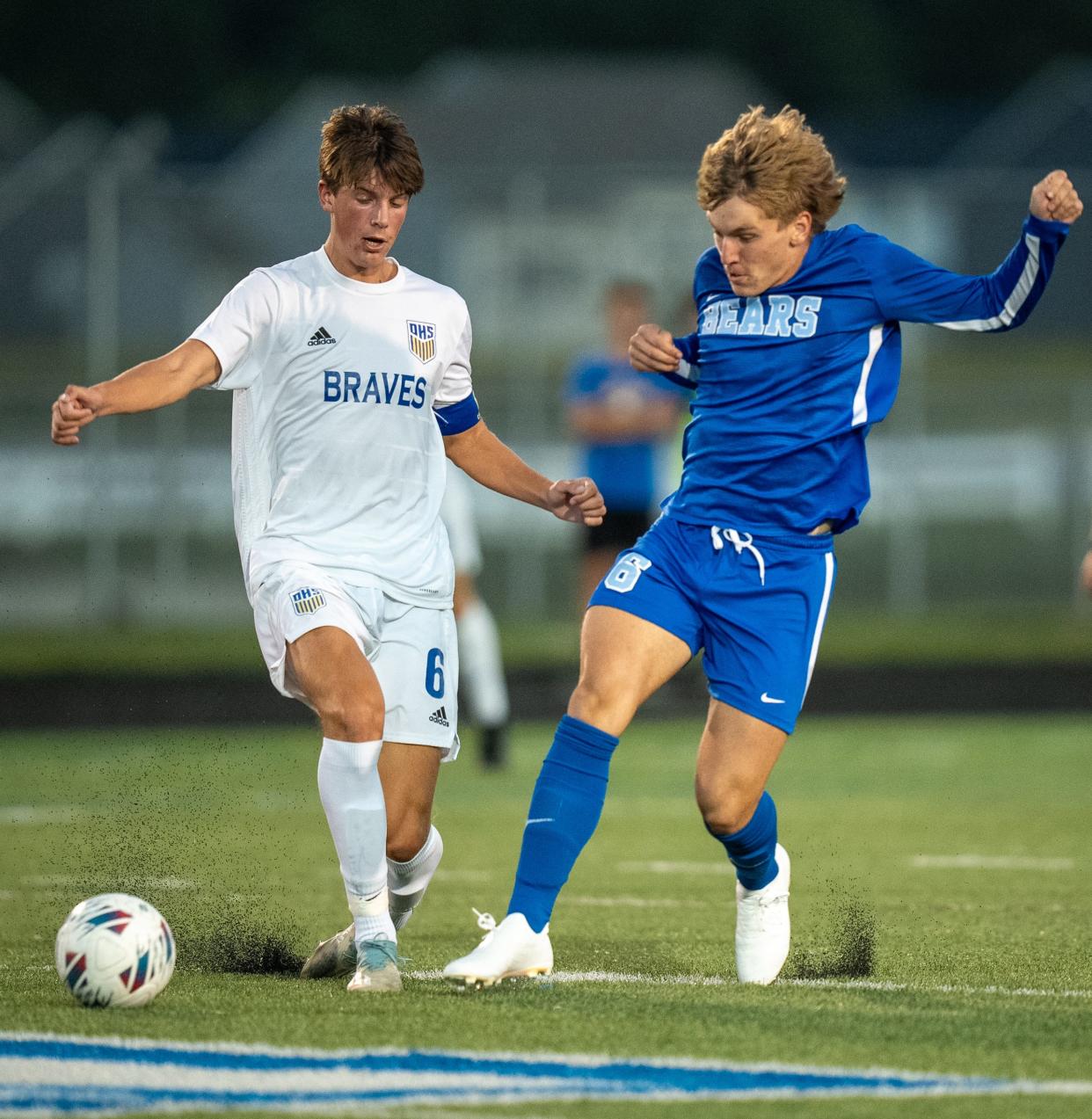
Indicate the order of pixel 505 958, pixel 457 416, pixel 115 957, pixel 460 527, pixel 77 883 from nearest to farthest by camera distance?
pixel 115 957 → pixel 505 958 → pixel 457 416 → pixel 77 883 → pixel 460 527

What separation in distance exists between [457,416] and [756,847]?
4.97ft

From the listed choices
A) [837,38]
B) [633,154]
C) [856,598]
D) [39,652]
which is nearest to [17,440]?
[39,652]

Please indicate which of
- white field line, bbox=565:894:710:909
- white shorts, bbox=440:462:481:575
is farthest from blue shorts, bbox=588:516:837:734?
white shorts, bbox=440:462:481:575

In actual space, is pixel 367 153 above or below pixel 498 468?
above

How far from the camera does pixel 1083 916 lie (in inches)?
280

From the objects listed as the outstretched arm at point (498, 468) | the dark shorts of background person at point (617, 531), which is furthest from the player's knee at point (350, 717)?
the dark shorts of background person at point (617, 531)

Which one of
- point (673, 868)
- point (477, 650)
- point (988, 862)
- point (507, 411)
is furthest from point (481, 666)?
point (507, 411)

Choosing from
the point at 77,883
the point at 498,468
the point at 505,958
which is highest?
the point at 498,468

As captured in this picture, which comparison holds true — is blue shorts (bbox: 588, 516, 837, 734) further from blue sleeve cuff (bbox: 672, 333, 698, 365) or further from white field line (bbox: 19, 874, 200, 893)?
white field line (bbox: 19, 874, 200, 893)

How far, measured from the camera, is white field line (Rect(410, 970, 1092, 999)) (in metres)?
5.45

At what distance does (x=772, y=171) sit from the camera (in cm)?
560

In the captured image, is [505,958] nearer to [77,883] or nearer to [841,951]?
[841,951]

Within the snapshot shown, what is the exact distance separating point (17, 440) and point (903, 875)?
16.5 meters

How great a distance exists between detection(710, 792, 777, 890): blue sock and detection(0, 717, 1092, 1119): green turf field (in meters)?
0.29
